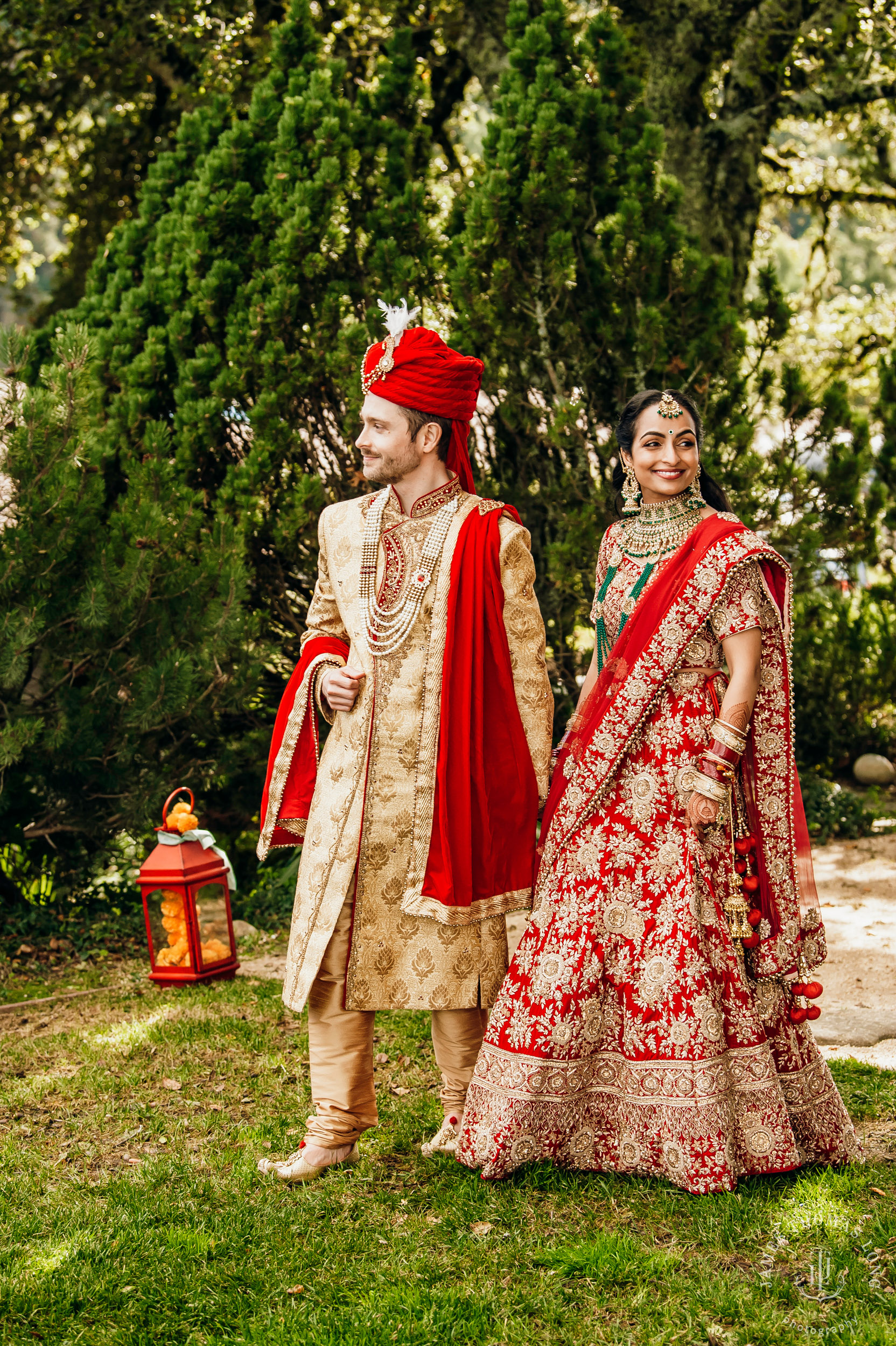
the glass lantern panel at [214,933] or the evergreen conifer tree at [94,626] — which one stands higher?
the evergreen conifer tree at [94,626]

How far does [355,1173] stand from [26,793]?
Result: 9.45 ft

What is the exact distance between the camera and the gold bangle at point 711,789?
9.45 feet

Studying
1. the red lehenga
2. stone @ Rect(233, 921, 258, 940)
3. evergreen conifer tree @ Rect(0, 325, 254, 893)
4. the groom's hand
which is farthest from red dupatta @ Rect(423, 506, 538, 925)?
stone @ Rect(233, 921, 258, 940)

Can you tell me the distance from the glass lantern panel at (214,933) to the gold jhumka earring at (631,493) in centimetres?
256

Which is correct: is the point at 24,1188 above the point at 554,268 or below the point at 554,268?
below

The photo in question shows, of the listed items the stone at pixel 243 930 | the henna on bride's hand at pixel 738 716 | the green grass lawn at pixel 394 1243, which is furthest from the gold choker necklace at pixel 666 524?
the stone at pixel 243 930

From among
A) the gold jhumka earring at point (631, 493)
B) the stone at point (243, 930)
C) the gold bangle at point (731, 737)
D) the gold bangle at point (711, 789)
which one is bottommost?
the stone at point (243, 930)

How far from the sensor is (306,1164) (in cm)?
308

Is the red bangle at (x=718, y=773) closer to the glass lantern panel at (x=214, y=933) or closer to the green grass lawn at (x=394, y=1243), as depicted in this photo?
the green grass lawn at (x=394, y=1243)

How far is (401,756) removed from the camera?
3.03 metres

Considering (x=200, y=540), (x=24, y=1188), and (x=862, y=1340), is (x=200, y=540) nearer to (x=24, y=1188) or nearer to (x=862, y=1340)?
(x=24, y=1188)

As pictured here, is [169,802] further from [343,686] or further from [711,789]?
[711,789]

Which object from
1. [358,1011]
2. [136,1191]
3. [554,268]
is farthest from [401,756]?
[554,268]

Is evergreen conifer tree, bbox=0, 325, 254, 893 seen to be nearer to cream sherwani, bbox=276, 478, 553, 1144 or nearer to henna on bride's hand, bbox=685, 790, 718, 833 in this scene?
cream sherwani, bbox=276, 478, 553, 1144
